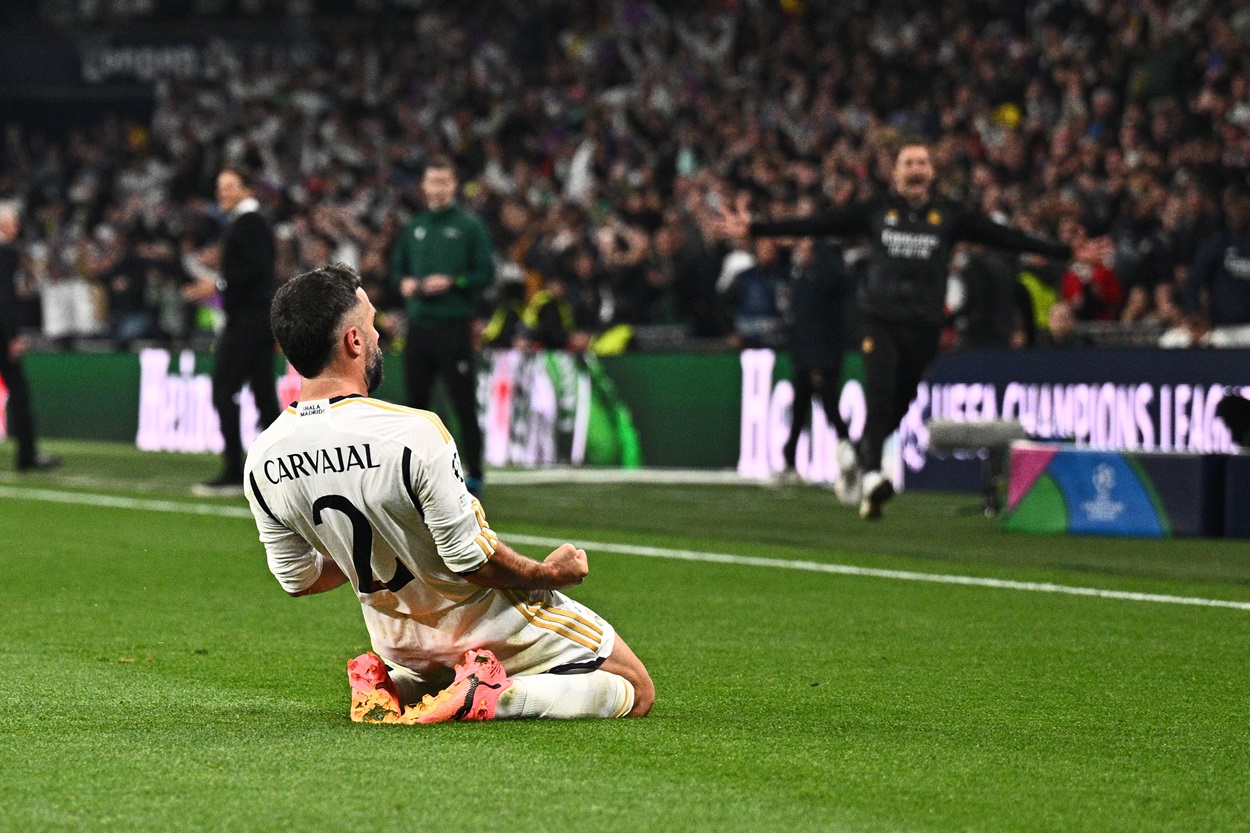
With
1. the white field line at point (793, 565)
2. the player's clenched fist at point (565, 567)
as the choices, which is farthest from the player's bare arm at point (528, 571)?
the white field line at point (793, 565)

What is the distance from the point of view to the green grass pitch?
4.07 metres

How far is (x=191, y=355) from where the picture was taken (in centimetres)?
2141

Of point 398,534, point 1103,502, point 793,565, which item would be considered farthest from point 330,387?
point 1103,502

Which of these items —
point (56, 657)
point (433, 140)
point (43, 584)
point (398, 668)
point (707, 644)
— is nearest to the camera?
point (398, 668)

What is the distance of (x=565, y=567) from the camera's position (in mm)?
4957

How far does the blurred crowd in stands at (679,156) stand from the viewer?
56.9 ft

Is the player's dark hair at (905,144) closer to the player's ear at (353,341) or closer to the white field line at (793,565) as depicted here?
the white field line at (793,565)

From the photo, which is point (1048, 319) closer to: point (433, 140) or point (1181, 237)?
point (1181, 237)

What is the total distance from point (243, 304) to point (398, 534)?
9140mm

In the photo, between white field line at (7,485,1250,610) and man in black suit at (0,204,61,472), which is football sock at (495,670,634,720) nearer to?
white field line at (7,485,1250,610)

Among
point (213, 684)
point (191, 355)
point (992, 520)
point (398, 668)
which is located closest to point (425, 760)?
point (398, 668)

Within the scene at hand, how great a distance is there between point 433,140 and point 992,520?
17046 mm

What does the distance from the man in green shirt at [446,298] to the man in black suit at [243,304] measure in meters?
1.03

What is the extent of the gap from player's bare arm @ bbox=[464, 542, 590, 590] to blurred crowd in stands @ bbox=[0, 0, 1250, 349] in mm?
7202
